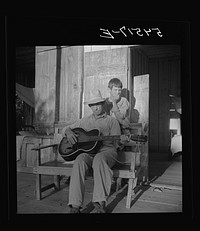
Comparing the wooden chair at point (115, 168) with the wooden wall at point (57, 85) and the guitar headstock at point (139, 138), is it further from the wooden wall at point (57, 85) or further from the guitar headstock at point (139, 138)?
the wooden wall at point (57, 85)

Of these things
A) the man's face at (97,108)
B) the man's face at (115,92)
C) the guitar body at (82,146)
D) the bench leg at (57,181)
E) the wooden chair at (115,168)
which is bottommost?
the bench leg at (57,181)

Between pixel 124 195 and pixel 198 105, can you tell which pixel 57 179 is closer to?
pixel 124 195

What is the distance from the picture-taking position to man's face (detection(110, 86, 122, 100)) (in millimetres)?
2125

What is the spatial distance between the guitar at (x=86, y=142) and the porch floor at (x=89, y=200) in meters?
0.26

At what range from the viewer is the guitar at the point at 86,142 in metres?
2.11

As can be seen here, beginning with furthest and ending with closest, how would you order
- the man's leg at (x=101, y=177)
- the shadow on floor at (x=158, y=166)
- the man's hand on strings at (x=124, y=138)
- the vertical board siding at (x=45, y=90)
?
the shadow on floor at (x=158, y=166) → the vertical board siding at (x=45, y=90) → the man's hand on strings at (x=124, y=138) → the man's leg at (x=101, y=177)

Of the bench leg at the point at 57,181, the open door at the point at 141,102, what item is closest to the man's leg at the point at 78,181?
the bench leg at the point at 57,181

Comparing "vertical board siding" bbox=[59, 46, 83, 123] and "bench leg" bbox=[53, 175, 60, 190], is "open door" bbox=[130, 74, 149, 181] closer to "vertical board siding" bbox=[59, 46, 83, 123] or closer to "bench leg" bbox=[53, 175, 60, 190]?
"vertical board siding" bbox=[59, 46, 83, 123]

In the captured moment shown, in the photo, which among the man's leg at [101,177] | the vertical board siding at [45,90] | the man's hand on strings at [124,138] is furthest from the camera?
the vertical board siding at [45,90]

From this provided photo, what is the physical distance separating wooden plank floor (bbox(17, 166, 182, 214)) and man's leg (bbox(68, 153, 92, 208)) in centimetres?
5

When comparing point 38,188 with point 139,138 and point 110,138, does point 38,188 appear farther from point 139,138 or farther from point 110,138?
point 139,138

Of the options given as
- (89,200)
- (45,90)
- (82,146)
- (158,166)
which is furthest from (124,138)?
(45,90)

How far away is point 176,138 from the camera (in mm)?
2281

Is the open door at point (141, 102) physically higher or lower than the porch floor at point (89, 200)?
higher
